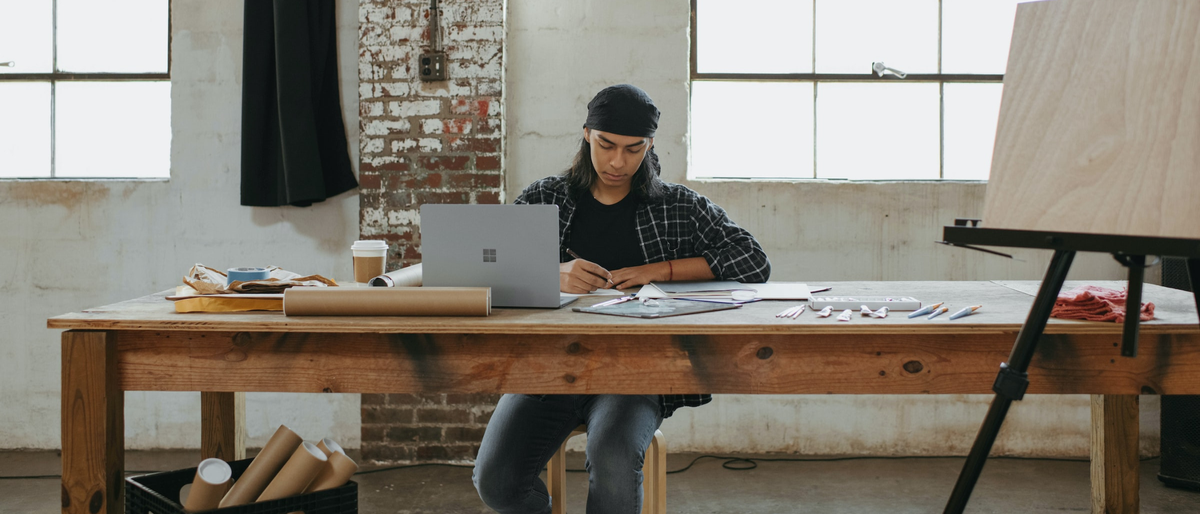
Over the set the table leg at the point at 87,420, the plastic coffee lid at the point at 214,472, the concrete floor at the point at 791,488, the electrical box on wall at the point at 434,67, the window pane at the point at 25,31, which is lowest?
the concrete floor at the point at 791,488

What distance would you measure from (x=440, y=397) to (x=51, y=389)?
1.51 metres

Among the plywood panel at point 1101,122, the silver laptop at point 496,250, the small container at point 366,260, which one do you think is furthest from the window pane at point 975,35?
the small container at point 366,260

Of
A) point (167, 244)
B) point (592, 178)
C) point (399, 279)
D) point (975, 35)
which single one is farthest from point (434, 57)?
point (975, 35)

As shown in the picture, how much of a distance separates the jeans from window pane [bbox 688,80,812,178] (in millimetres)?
1477

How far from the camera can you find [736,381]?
1393 millimetres

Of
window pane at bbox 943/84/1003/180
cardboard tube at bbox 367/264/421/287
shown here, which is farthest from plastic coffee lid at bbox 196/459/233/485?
window pane at bbox 943/84/1003/180

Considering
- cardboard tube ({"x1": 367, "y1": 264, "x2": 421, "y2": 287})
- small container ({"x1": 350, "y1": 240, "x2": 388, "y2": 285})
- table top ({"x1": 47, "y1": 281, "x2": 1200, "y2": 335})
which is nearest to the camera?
table top ({"x1": 47, "y1": 281, "x2": 1200, "y2": 335})

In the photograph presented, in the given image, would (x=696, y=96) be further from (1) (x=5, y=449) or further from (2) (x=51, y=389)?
(1) (x=5, y=449)

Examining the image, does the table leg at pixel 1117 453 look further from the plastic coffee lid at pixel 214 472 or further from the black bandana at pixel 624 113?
the plastic coffee lid at pixel 214 472

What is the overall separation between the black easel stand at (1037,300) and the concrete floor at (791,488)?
1.43 m

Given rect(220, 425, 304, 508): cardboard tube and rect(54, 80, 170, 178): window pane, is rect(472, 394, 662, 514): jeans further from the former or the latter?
rect(54, 80, 170, 178): window pane

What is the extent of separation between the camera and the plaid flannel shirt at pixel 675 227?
2.18m

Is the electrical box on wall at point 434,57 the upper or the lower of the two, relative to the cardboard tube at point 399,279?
upper

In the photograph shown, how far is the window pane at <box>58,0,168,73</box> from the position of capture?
9.84 feet
